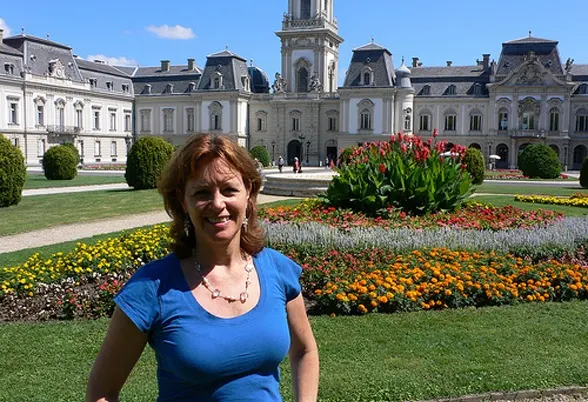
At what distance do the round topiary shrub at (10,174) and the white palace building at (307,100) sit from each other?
31.2m

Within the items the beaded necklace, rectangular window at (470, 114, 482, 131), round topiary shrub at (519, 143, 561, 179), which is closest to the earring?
the beaded necklace

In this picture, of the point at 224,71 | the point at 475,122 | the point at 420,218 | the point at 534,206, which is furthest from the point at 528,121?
the point at 420,218

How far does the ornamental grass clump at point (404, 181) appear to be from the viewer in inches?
454

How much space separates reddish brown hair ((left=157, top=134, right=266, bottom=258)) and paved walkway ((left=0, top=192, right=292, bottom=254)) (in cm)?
931

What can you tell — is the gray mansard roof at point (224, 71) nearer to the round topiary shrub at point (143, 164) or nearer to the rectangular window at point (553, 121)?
the rectangular window at point (553, 121)

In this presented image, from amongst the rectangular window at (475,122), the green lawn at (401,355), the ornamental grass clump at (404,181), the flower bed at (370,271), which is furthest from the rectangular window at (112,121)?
the green lawn at (401,355)

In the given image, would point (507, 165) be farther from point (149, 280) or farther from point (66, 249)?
point (149, 280)

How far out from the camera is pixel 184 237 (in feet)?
7.62

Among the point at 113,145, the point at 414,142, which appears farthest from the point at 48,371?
the point at 113,145

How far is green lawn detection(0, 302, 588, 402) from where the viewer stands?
4.50 metres

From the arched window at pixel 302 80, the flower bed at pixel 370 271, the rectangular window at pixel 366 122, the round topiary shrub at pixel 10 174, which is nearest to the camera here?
the flower bed at pixel 370 271

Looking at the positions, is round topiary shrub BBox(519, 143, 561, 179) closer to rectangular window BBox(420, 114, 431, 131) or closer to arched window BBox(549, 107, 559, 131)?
arched window BBox(549, 107, 559, 131)

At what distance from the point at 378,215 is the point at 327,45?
46.0 meters

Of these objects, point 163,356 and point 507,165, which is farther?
point 507,165
